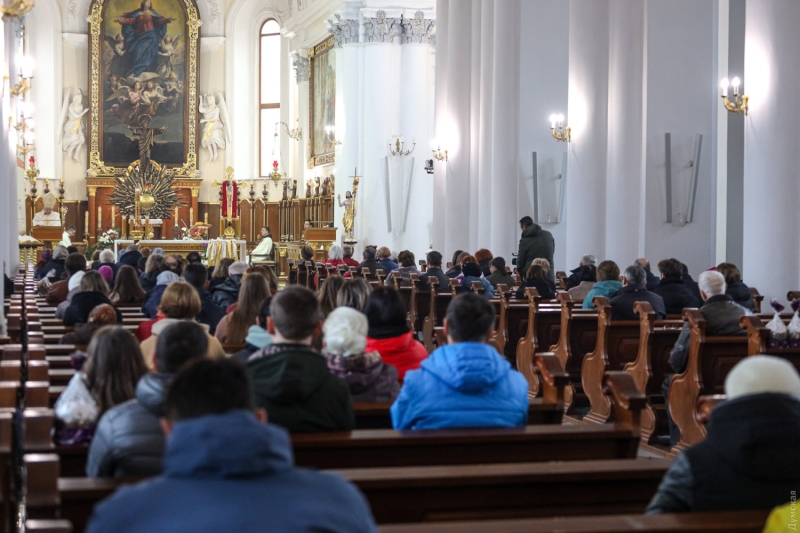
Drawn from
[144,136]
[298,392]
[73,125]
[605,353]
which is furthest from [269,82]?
[298,392]

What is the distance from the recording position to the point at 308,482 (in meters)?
1.94

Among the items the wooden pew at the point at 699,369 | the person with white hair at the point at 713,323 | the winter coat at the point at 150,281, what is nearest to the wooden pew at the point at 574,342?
the person with white hair at the point at 713,323

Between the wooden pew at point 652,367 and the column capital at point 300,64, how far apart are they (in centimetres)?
2071

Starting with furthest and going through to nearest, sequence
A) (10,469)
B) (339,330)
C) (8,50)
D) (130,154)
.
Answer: (130,154)
(8,50)
(339,330)
(10,469)

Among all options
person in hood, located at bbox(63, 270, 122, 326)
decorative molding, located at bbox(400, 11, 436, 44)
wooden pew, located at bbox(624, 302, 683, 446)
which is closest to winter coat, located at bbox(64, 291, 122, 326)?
person in hood, located at bbox(63, 270, 122, 326)

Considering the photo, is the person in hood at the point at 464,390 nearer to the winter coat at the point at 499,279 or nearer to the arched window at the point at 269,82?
the winter coat at the point at 499,279

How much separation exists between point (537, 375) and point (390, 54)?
616 inches

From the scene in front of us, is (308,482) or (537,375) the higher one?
(308,482)

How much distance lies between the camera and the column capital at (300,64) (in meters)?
26.8

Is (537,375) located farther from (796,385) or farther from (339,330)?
(796,385)

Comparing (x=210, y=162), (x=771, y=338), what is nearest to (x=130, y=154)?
(x=210, y=162)

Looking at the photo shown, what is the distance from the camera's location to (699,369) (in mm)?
6227

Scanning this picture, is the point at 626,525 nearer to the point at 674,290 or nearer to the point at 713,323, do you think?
the point at 713,323

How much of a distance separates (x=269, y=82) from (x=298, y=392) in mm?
26757
